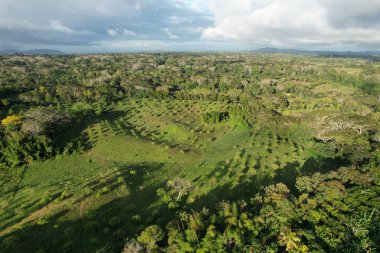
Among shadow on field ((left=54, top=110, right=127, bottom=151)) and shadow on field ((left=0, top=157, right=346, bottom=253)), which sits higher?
shadow on field ((left=54, top=110, right=127, bottom=151))

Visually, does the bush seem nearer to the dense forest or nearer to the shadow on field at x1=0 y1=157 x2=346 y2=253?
the shadow on field at x1=0 y1=157 x2=346 y2=253

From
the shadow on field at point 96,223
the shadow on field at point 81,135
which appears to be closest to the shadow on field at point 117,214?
the shadow on field at point 96,223

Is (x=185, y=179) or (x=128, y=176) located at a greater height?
(x=185, y=179)

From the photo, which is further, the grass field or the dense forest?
the grass field

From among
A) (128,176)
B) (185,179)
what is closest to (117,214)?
(128,176)

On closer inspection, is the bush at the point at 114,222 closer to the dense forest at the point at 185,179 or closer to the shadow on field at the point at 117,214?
the shadow on field at the point at 117,214

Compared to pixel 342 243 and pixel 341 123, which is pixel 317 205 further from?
pixel 341 123

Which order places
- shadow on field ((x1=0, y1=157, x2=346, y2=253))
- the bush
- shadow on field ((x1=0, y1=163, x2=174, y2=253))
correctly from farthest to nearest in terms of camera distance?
the bush, shadow on field ((x1=0, y1=157, x2=346, y2=253)), shadow on field ((x1=0, y1=163, x2=174, y2=253))

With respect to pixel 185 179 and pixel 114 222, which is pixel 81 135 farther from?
pixel 114 222

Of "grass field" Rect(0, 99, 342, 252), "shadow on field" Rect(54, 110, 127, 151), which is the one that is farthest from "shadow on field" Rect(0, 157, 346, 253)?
"shadow on field" Rect(54, 110, 127, 151)
